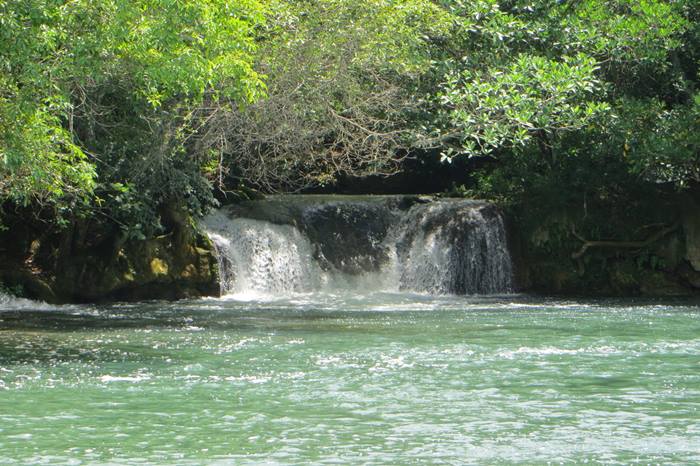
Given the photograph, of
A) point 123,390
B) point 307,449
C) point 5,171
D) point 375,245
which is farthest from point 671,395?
point 375,245

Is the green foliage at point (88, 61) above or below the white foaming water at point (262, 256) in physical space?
above

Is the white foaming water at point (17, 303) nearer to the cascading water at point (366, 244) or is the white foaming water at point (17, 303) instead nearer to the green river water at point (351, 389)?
the green river water at point (351, 389)

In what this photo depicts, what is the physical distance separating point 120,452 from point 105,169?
11797mm

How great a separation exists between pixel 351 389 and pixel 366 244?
14.9 metres

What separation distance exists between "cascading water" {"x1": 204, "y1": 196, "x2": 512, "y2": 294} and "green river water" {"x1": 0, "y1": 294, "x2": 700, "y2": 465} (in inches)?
226

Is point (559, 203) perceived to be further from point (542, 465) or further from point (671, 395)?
point (542, 465)

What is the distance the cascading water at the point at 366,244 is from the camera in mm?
25594

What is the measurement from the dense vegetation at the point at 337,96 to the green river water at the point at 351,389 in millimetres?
A: 2398

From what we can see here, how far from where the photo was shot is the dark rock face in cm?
2256

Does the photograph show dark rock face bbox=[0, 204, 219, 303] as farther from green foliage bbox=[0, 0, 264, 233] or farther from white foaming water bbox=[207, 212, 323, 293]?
green foliage bbox=[0, 0, 264, 233]

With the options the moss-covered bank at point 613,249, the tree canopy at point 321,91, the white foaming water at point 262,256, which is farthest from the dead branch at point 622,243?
the white foaming water at point 262,256

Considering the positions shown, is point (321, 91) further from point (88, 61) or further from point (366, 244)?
point (366, 244)

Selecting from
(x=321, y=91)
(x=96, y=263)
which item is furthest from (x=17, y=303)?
(x=321, y=91)

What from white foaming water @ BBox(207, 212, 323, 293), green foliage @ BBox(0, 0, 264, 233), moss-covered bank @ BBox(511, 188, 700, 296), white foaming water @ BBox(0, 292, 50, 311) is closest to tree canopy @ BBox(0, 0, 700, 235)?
green foliage @ BBox(0, 0, 264, 233)
